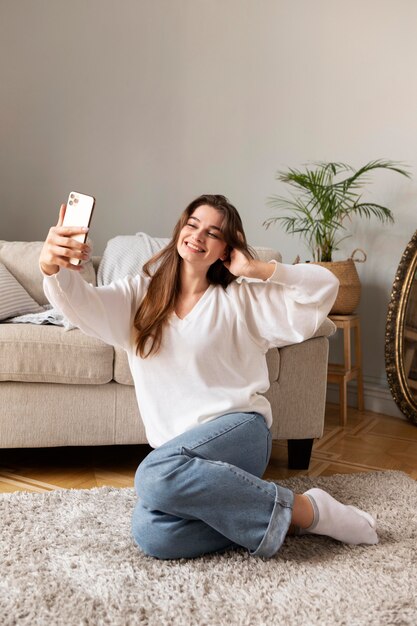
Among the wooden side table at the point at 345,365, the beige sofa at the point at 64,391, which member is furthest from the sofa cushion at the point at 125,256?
the wooden side table at the point at 345,365

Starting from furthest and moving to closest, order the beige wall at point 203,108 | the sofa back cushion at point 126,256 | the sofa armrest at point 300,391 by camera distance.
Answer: the beige wall at point 203,108, the sofa back cushion at point 126,256, the sofa armrest at point 300,391

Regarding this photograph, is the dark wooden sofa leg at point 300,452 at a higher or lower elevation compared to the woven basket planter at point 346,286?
lower

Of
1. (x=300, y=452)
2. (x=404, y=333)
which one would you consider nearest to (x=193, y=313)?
(x=300, y=452)

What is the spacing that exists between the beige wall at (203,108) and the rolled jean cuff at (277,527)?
1.99 metres

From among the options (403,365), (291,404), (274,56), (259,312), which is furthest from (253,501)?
(274,56)

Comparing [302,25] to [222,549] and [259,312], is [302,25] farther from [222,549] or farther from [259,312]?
[222,549]

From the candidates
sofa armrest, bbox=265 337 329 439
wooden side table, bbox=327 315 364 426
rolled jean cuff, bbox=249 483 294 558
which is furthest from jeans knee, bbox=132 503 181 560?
wooden side table, bbox=327 315 364 426

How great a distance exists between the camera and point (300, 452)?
7.91 ft

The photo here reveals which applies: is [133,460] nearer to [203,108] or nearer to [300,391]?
[300,391]

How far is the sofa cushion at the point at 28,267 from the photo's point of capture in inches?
113

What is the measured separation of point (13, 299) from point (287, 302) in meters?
1.26

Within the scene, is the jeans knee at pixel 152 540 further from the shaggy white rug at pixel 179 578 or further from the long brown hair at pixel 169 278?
the long brown hair at pixel 169 278

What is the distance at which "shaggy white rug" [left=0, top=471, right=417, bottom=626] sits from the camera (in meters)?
1.35

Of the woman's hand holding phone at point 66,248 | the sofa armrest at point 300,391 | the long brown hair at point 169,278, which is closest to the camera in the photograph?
the woman's hand holding phone at point 66,248
